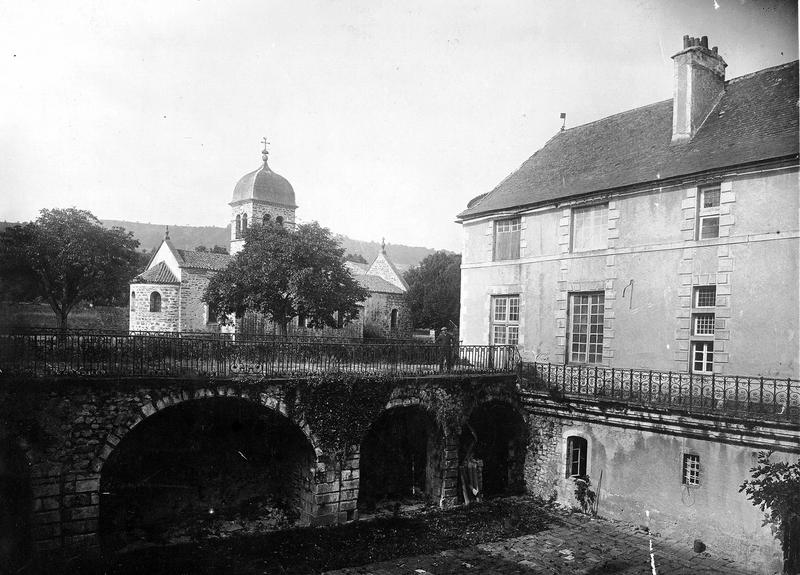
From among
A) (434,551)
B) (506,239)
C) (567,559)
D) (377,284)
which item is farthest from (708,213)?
(377,284)

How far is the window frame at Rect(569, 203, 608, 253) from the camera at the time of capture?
1598 cm

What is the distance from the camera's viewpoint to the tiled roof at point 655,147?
13594 mm

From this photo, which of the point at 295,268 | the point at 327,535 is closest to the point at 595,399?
the point at 327,535

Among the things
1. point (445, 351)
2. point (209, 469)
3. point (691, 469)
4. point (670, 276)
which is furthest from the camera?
point (445, 351)

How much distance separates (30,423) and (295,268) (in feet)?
46.3

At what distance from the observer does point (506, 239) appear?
1862 centimetres

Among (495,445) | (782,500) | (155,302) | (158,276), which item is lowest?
(495,445)

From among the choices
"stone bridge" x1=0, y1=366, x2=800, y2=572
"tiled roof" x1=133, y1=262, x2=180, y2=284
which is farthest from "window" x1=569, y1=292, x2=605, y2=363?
"tiled roof" x1=133, y1=262, x2=180, y2=284

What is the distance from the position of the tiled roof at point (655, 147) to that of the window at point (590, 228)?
0.62 meters

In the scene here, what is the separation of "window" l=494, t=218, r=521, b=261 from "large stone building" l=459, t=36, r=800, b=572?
0.15 ft

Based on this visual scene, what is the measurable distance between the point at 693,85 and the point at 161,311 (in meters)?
29.7

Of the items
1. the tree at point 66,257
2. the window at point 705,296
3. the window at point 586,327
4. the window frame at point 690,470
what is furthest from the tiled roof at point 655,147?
the tree at point 66,257

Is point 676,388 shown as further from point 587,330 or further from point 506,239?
point 506,239

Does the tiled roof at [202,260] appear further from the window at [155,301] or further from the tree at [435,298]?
the tree at [435,298]
